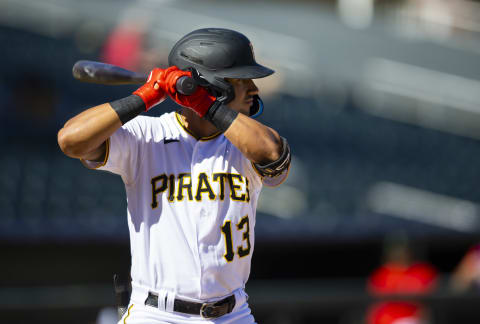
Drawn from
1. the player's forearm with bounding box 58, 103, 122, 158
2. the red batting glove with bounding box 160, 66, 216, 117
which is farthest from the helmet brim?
the player's forearm with bounding box 58, 103, 122, 158

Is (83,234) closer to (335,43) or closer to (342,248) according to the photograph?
(342,248)

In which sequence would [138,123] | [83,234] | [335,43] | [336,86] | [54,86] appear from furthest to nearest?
[335,43], [336,86], [54,86], [83,234], [138,123]

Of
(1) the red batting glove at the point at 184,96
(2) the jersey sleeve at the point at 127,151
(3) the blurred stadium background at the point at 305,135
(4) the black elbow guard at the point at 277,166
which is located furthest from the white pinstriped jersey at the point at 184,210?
(3) the blurred stadium background at the point at 305,135

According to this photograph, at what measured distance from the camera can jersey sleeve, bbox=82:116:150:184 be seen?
1.97m

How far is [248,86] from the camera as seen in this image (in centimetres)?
214

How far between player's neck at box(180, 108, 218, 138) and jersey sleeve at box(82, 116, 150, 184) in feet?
0.50

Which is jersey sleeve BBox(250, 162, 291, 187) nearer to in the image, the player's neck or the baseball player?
the baseball player

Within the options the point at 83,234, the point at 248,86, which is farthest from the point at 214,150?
the point at 83,234

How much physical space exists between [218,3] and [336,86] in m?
2.27

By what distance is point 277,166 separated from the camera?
78.0 inches

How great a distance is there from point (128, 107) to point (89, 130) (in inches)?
5.1

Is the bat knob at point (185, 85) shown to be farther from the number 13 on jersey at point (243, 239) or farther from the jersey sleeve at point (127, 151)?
the number 13 on jersey at point (243, 239)

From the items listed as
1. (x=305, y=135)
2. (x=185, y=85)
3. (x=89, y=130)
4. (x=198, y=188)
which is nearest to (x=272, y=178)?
(x=198, y=188)

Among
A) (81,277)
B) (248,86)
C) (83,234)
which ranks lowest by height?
(81,277)
